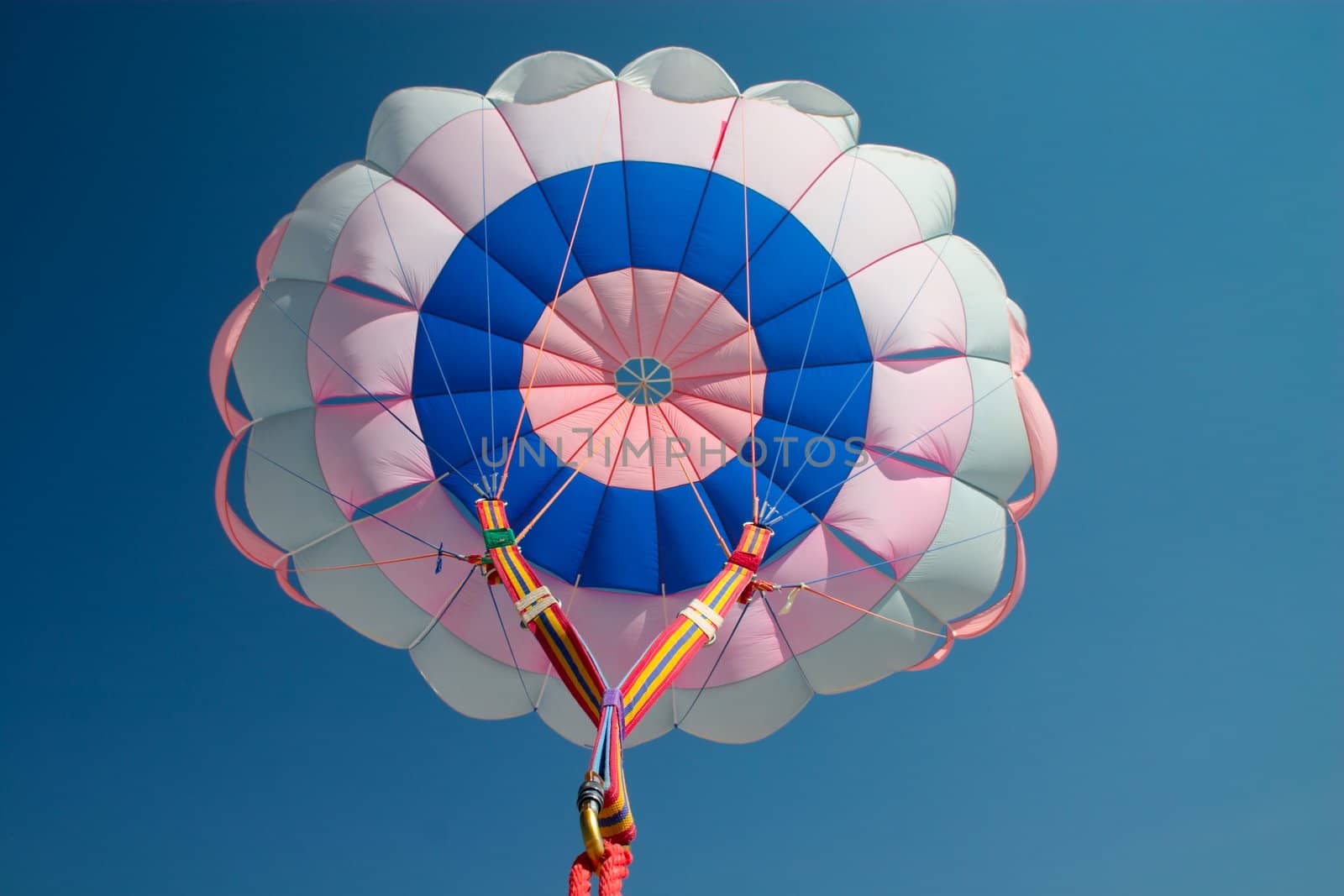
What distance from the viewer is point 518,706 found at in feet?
29.5

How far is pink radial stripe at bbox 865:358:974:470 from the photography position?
28.0 ft

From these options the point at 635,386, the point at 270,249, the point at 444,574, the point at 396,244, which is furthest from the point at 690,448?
the point at 270,249

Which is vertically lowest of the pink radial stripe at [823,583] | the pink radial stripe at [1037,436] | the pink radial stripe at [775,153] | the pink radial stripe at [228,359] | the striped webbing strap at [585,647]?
the striped webbing strap at [585,647]

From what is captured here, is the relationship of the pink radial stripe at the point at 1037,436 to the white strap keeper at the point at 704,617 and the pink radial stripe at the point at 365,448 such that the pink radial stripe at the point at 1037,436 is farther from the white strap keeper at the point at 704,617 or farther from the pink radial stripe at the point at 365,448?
the pink radial stripe at the point at 365,448

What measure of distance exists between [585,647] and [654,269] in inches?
129

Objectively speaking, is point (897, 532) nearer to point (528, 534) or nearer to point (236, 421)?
point (528, 534)

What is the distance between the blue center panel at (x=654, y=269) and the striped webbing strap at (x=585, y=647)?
144cm

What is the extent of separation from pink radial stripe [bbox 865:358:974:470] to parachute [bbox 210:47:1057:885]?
0.03 metres

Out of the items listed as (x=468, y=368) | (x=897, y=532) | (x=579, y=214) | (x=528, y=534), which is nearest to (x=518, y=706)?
(x=528, y=534)

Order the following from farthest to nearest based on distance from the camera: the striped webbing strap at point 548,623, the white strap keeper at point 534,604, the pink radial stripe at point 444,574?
Answer: the pink radial stripe at point 444,574 < the white strap keeper at point 534,604 < the striped webbing strap at point 548,623

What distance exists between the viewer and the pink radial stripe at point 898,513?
338 inches

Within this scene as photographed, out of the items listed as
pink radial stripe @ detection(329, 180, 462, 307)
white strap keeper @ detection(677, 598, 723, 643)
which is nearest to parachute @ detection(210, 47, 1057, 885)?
pink radial stripe @ detection(329, 180, 462, 307)

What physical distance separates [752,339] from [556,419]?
1.78 m

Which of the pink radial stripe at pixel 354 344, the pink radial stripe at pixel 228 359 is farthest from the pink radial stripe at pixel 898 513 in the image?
the pink radial stripe at pixel 228 359
